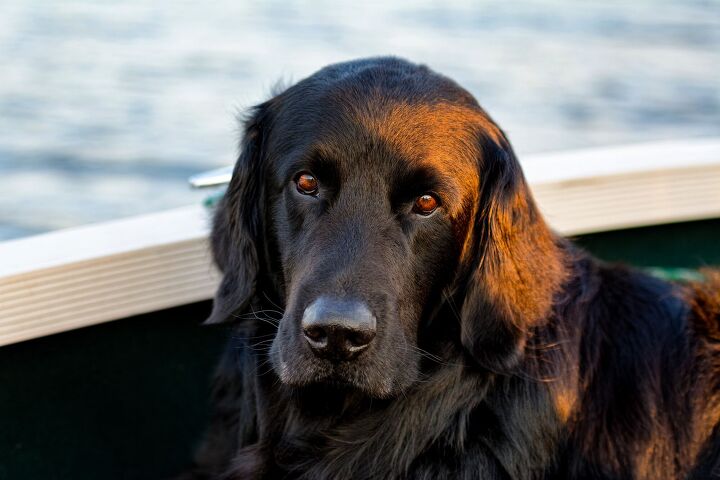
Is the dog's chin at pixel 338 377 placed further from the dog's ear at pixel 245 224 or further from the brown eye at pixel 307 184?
the brown eye at pixel 307 184

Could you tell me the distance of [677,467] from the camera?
2902 millimetres

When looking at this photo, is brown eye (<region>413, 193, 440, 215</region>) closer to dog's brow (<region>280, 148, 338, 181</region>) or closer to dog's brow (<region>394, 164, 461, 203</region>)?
dog's brow (<region>394, 164, 461, 203</region>)

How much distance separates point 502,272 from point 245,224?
0.77 m

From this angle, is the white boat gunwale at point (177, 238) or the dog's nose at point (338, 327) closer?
the dog's nose at point (338, 327)

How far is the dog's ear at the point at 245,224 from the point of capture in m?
2.91

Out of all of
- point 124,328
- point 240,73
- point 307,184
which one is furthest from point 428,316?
point 240,73

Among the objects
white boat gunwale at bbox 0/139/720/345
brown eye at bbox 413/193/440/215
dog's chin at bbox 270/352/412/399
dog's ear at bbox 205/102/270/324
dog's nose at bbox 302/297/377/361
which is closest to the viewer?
dog's nose at bbox 302/297/377/361

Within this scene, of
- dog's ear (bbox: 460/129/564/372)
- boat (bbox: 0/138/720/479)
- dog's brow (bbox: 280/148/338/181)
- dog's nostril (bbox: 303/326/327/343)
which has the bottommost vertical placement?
boat (bbox: 0/138/720/479)

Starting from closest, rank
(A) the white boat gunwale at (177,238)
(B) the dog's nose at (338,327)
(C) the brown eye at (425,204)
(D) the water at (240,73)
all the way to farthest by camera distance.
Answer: (B) the dog's nose at (338,327) < (C) the brown eye at (425,204) < (A) the white boat gunwale at (177,238) < (D) the water at (240,73)

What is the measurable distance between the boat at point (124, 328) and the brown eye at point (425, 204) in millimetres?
996

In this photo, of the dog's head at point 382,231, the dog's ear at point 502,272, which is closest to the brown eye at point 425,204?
the dog's head at point 382,231

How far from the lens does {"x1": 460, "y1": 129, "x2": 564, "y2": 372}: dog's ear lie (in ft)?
8.91

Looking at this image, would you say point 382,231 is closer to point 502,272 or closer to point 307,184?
point 307,184

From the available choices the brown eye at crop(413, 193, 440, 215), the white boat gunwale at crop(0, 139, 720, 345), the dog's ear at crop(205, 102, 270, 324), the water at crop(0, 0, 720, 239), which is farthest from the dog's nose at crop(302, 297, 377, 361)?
the water at crop(0, 0, 720, 239)
